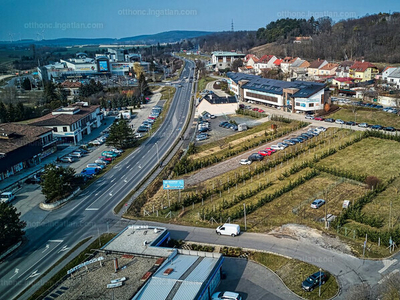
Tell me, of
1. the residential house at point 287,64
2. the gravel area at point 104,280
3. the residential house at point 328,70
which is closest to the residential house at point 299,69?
the residential house at point 287,64

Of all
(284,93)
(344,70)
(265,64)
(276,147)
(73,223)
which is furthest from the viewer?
(265,64)

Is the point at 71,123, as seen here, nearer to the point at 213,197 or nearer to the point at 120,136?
the point at 120,136

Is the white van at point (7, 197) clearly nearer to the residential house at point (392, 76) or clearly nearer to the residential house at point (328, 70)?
the residential house at point (392, 76)

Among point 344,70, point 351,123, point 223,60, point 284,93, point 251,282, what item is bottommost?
point 251,282

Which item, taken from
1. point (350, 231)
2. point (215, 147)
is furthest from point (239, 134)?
point (350, 231)

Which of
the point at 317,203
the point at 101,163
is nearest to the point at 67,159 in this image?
the point at 101,163

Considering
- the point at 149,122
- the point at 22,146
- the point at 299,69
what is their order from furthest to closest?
the point at 299,69 < the point at 149,122 < the point at 22,146
